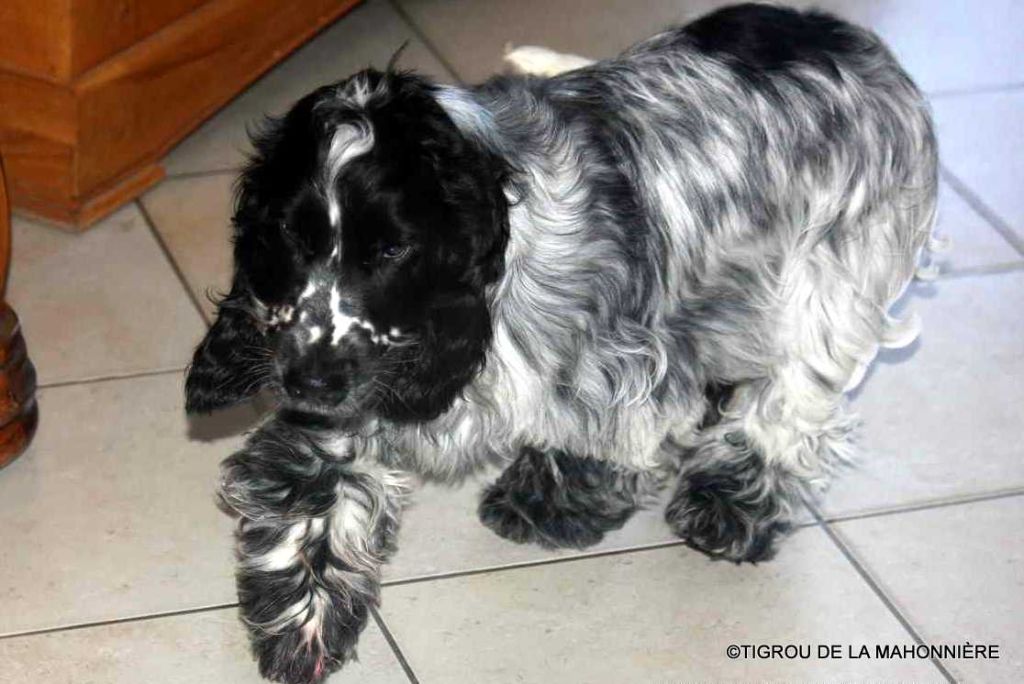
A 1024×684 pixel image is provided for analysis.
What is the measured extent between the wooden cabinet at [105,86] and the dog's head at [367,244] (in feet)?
3.68

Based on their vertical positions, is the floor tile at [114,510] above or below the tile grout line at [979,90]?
below

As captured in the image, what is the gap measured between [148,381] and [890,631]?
1307mm

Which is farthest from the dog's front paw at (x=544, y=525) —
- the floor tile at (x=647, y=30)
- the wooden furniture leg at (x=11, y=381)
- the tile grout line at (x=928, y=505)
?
the floor tile at (x=647, y=30)

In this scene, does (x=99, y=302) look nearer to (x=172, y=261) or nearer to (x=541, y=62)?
(x=172, y=261)

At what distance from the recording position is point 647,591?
253cm

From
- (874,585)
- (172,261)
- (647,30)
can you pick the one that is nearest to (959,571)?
(874,585)

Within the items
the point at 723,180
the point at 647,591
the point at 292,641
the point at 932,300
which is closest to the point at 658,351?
the point at 723,180

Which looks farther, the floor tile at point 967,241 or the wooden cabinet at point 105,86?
the floor tile at point 967,241

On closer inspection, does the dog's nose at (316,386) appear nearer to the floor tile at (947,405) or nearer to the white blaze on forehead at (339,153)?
the white blaze on forehead at (339,153)

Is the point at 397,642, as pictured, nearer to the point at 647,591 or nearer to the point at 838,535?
the point at 647,591

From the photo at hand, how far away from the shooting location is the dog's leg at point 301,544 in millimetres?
2271

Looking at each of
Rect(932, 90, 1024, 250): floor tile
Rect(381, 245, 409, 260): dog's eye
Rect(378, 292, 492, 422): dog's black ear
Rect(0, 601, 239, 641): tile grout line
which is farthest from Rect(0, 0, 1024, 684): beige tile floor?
Rect(381, 245, 409, 260): dog's eye

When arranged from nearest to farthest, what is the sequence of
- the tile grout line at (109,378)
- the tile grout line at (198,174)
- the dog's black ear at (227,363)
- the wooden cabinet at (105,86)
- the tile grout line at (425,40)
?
the dog's black ear at (227,363), the tile grout line at (109,378), the wooden cabinet at (105,86), the tile grout line at (198,174), the tile grout line at (425,40)

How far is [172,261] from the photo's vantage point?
10.4 ft
